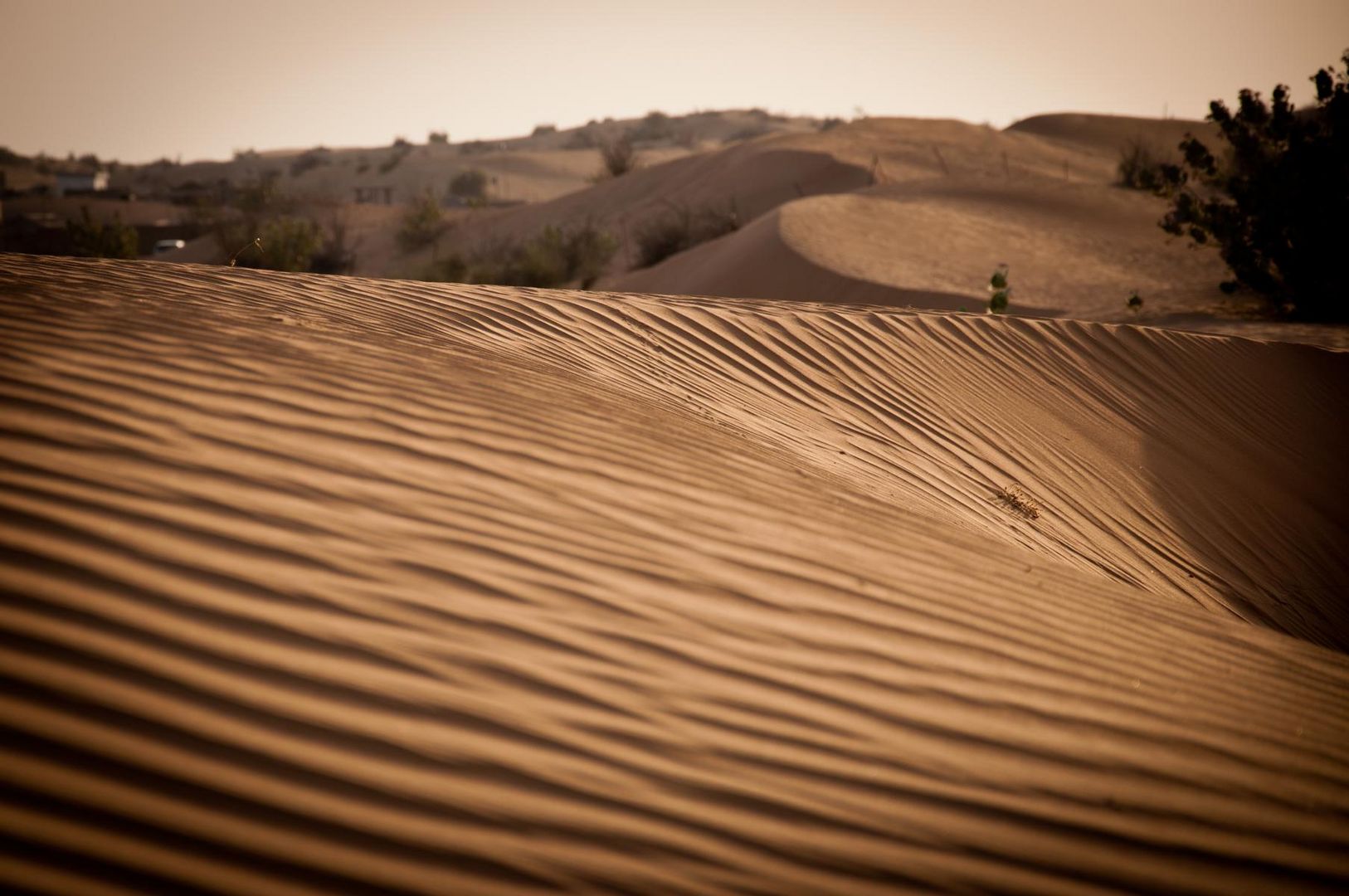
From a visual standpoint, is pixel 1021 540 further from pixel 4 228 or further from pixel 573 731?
pixel 4 228

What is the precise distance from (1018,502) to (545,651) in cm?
319

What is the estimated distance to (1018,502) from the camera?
15.6 ft

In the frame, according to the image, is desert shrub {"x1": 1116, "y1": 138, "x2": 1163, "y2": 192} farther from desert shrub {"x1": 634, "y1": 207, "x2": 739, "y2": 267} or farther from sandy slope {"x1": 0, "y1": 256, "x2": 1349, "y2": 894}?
sandy slope {"x1": 0, "y1": 256, "x2": 1349, "y2": 894}

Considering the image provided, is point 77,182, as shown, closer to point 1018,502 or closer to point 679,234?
point 679,234

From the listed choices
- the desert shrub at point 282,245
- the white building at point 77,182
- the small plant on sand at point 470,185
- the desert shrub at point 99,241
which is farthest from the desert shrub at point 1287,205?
the white building at point 77,182

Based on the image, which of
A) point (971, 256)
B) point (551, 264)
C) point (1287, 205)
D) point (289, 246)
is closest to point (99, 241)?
point (289, 246)

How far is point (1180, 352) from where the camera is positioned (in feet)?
26.0

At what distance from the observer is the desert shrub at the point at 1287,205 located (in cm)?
1200

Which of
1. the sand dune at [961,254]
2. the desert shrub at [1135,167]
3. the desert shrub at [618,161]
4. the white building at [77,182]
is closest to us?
the sand dune at [961,254]

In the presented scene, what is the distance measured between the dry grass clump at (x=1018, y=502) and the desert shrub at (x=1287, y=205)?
32.1 feet

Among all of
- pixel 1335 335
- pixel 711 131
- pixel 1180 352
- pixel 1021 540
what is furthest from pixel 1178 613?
pixel 711 131

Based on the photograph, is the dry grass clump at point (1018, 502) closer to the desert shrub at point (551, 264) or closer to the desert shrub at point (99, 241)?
the desert shrub at point (551, 264)

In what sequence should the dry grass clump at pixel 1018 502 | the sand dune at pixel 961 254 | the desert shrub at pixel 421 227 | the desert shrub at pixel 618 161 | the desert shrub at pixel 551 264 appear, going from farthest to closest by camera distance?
the desert shrub at pixel 618 161 → the desert shrub at pixel 421 227 → the desert shrub at pixel 551 264 → the sand dune at pixel 961 254 → the dry grass clump at pixel 1018 502

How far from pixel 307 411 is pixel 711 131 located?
231ft
